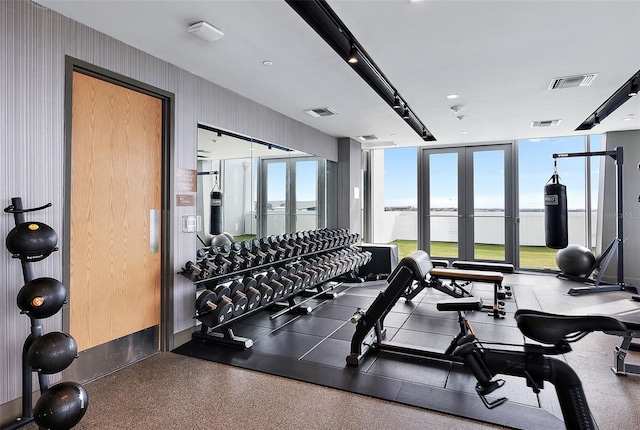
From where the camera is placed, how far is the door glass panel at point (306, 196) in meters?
5.69

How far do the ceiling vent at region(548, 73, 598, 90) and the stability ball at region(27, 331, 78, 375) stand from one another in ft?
15.6

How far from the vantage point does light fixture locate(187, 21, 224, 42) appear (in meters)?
2.59

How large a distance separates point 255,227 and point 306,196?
151 centimetres

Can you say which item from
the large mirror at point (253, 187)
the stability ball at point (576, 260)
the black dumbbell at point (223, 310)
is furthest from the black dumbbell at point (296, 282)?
the stability ball at point (576, 260)

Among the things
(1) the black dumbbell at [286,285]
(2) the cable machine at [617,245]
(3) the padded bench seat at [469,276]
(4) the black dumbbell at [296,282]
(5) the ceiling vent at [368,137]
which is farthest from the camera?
(5) the ceiling vent at [368,137]

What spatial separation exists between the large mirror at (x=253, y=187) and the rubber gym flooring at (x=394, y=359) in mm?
1166

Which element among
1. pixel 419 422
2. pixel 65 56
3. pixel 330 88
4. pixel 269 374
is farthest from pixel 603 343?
pixel 65 56

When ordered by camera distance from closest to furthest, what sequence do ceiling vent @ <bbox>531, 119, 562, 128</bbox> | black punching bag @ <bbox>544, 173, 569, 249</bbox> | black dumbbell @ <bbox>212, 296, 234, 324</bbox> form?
black dumbbell @ <bbox>212, 296, 234, 324</bbox>, black punching bag @ <bbox>544, 173, 569, 249</bbox>, ceiling vent @ <bbox>531, 119, 562, 128</bbox>

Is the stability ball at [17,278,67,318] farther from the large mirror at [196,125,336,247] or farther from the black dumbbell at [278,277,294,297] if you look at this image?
the black dumbbell at [278,277,294,297]

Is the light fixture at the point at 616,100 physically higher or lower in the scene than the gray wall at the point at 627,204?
higher

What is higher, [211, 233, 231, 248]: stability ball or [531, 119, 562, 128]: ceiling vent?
[531, 119, 562, 128]: ceiling vent

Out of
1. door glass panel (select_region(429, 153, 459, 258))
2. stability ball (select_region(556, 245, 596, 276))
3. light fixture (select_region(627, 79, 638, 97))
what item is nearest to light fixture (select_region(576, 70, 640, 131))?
light fixture (select_region(627, 79, 638, 97))

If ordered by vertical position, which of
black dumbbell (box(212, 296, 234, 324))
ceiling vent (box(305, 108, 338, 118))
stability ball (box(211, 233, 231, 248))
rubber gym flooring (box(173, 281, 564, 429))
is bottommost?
rubber gym flooring (box(173, 281, 564, 429))

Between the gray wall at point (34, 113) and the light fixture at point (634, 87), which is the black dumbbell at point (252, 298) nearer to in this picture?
the gray wall at point (34, 113)
